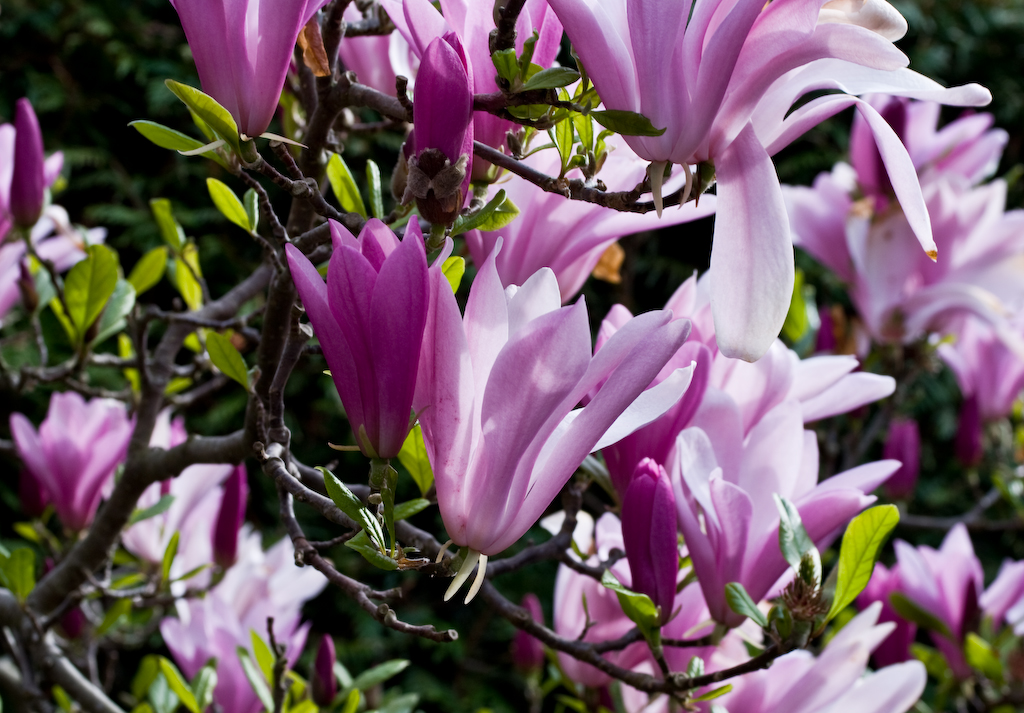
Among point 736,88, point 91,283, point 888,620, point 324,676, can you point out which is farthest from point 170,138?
point 888,620

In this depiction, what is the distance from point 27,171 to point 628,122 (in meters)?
0.70

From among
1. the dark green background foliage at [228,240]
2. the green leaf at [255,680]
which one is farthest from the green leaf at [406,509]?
the dark green background foliage at [228,240]

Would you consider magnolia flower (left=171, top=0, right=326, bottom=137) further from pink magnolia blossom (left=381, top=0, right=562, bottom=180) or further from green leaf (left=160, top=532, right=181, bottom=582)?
green leaf (left=160, top=532, right=181, bottom=582)

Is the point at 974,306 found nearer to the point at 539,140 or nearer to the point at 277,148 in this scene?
the point at 539,140

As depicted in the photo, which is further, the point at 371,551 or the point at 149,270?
the point at 149,270

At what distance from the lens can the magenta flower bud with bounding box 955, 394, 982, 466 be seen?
1400 millimetres

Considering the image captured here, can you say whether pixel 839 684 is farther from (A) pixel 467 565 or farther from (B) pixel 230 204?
(B) pixel 230 204

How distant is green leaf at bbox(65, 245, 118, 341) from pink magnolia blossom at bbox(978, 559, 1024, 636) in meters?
0.99

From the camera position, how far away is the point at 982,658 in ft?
3.11

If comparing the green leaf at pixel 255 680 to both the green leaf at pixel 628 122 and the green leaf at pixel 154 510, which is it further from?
the green leaf at pixel 628 122

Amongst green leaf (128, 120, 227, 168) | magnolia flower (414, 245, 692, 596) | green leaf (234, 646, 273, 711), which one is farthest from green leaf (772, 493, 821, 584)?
green leaf (234, 646, 273, 711)

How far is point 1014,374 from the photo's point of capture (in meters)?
1.40

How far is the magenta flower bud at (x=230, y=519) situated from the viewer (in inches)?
34.0

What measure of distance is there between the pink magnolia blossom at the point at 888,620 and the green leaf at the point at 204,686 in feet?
2.03
